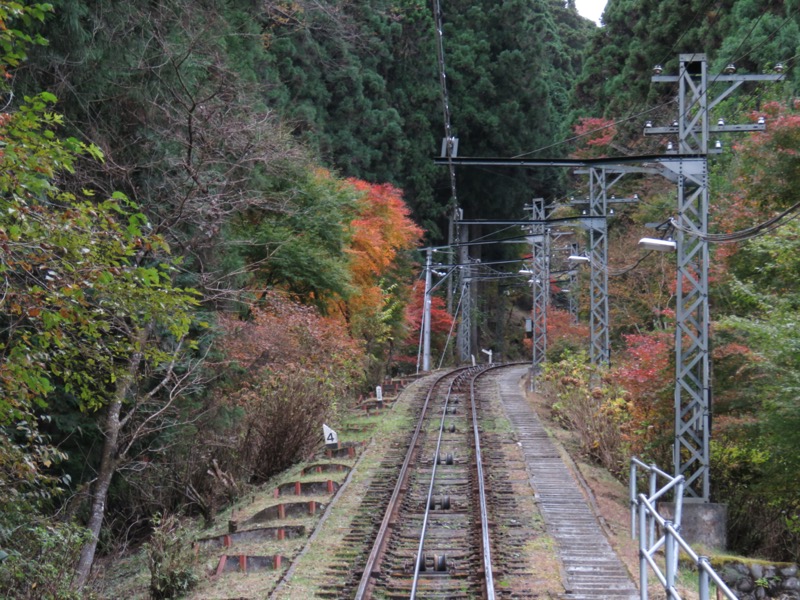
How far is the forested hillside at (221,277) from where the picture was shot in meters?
8.85

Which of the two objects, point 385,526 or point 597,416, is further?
point 597,416

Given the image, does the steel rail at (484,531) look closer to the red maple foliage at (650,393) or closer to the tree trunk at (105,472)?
the red maple foliage at (650,393)

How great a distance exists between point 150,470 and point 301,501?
309 centimetres

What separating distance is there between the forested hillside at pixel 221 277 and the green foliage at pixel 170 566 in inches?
37.9

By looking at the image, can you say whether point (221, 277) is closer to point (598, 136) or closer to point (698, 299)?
point (698, 299)

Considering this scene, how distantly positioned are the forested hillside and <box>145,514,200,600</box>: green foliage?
3.16 ft

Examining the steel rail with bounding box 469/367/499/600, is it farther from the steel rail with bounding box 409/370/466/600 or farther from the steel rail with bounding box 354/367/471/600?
the steel rail with bounding box 354/367/471/600

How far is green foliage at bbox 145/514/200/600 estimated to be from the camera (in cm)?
1085

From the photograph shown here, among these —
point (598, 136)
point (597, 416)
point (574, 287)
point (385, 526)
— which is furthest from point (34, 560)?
point (598, 136)

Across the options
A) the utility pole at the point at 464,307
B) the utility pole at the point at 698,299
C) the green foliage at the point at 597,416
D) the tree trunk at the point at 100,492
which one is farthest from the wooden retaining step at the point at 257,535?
the utility pole at the point at 464,307

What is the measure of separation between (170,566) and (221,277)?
22.0 feet

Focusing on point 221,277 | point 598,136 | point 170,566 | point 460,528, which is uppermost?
point 598,136

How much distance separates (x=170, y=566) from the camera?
1097 centimetres

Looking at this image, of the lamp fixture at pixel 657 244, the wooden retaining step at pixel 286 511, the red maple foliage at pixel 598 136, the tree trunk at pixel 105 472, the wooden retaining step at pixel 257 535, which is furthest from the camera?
the red maple foliage at pixel 598 136
